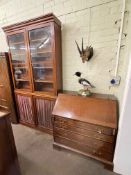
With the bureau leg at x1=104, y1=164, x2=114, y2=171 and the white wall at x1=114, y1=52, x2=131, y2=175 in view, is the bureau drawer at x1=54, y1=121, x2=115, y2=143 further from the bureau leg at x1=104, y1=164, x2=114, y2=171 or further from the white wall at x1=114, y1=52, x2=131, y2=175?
the bureau leg at x1=104, y1=164, x2=114, y2=171

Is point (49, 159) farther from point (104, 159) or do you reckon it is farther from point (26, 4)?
point (26, 4)

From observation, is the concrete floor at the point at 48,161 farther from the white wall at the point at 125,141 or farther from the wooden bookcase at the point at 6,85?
the wooden bookcase at the point at 6,85

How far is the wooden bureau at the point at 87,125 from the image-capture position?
1.48 m

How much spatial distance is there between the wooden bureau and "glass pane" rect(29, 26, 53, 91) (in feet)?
2.01

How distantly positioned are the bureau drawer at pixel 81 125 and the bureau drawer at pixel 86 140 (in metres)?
0.13

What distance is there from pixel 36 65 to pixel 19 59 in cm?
48

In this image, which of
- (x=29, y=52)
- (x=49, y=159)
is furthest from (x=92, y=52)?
(x=49, y=159)

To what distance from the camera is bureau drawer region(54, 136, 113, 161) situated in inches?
61.0

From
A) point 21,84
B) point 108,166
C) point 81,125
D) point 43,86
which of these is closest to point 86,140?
point 81,125

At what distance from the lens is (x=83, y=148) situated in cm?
169

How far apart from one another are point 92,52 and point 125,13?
681mm

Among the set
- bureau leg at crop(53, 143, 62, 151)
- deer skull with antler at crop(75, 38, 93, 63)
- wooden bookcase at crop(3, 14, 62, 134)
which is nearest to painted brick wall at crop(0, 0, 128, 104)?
deer skull with antler at crop(75, 38, 93, 63)

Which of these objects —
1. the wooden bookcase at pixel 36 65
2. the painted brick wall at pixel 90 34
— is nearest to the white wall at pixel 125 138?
the painted brick wall at pixel 90 34

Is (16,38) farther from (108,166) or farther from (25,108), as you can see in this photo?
(108,166)
